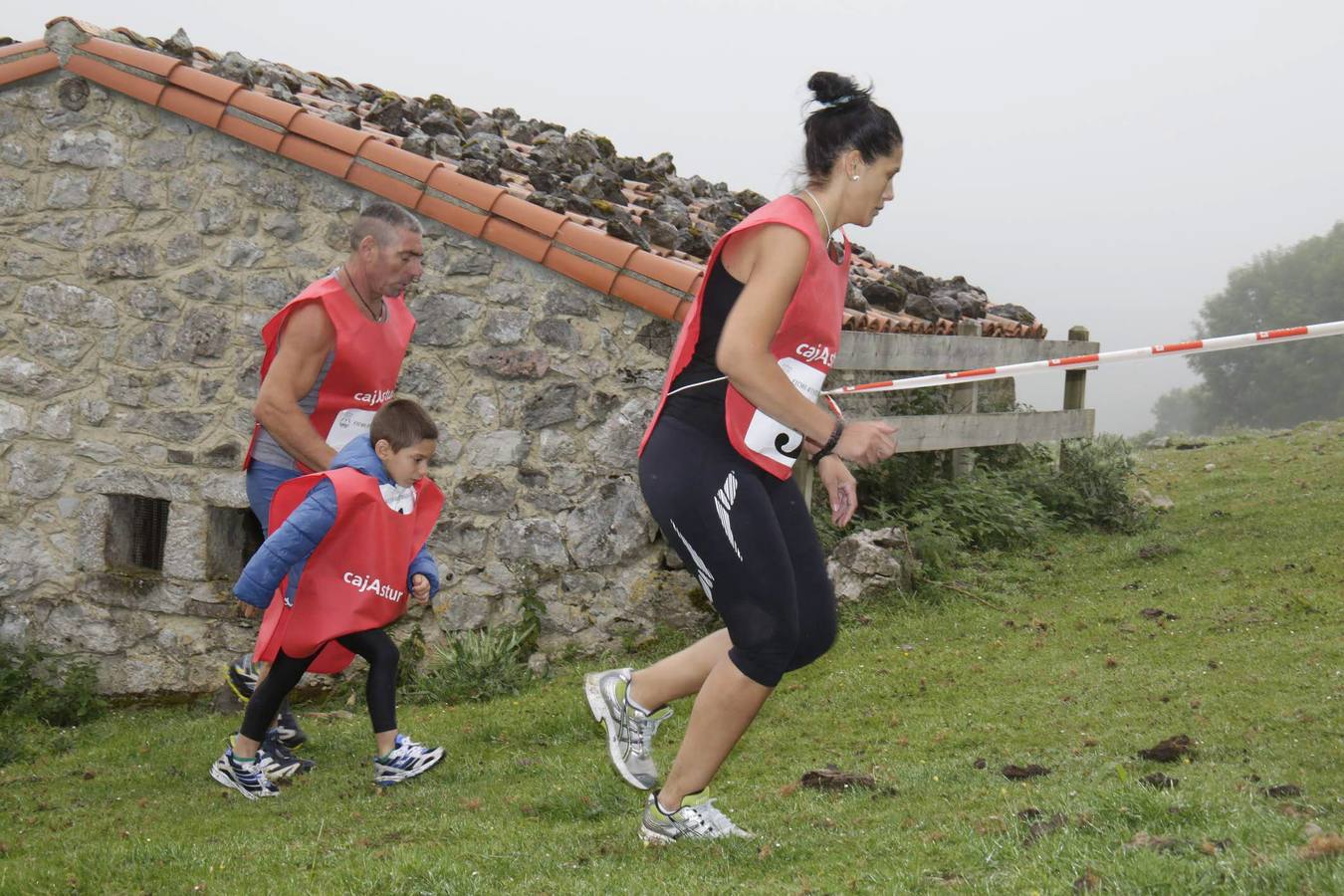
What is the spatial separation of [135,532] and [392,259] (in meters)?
4.17

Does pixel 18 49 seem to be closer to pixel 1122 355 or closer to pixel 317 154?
pixel 317 154

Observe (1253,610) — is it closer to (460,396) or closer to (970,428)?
(970,428)

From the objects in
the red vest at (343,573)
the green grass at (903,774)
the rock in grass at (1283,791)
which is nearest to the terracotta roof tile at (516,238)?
the green grass at (903,774)

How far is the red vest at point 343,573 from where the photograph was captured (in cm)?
485

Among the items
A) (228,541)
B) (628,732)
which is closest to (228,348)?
(228,541)

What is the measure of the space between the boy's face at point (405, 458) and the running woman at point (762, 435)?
57.1 inches

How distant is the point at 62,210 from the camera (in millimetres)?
7941

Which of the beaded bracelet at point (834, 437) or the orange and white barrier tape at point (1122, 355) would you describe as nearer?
the beaded bracelet at point (834, 437)

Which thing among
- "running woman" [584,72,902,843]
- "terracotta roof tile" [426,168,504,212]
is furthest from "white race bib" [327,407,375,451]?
"terracotta roof tile" [426,168,504,212]

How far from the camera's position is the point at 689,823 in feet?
11.7

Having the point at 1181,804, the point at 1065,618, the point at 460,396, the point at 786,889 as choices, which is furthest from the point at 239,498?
the point at 1181,804

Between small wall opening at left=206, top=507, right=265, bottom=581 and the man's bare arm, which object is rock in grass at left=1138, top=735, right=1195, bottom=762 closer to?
the man's bare arm

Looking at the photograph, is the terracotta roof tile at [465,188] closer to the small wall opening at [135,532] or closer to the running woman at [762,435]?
the small wall opening at [135,532]

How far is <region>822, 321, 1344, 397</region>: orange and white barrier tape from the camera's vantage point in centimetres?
705
